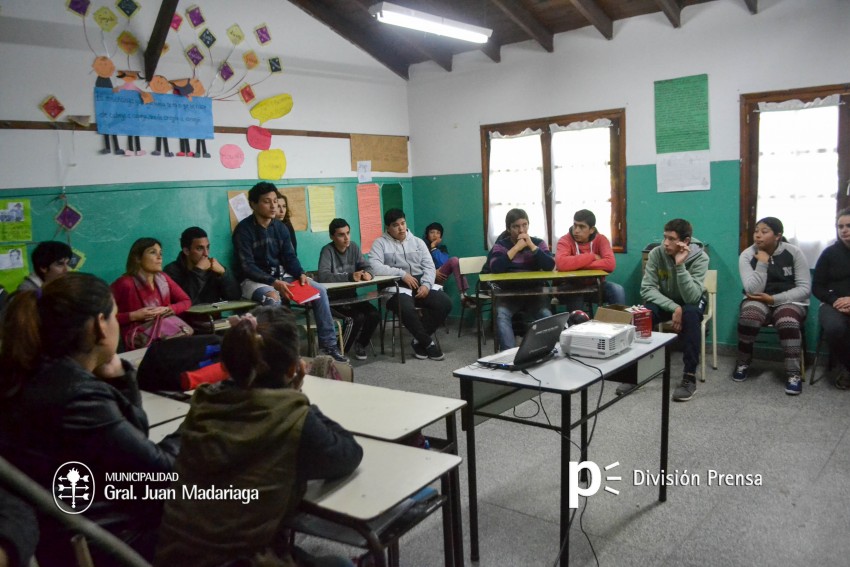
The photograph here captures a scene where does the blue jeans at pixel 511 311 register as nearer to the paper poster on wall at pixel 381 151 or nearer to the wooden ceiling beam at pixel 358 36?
the paper poster on wall at pixel 381 151

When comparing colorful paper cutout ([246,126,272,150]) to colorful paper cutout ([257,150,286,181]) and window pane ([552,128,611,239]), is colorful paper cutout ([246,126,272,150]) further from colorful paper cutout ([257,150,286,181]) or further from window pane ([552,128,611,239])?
window pane ([552,128,611,239])

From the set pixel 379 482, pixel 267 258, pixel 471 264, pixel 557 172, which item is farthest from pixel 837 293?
pixel 267 258

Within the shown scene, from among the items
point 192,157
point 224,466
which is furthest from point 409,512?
point 192,157

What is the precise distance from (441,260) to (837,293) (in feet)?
11.3

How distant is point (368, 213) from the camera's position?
6.34 m

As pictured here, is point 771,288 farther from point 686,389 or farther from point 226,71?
point 226,71

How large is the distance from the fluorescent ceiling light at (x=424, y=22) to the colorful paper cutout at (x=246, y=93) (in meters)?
1.53

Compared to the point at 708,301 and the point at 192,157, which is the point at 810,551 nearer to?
the point at 708,301

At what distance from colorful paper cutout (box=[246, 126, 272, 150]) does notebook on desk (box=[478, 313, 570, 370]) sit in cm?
362

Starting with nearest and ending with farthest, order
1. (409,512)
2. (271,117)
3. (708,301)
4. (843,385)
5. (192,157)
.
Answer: (409,512) → (843,385) → (708,301) → (192,157) → (271,117)

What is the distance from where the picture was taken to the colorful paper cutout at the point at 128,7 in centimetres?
438

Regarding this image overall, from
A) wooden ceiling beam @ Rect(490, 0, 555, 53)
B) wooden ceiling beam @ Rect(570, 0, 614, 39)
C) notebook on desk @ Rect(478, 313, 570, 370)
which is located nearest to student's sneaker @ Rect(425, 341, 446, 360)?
notebook on desk @ Rect(478, 313, 570, 370)

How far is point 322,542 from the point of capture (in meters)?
2.41

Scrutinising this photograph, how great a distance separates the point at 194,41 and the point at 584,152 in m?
3.45
